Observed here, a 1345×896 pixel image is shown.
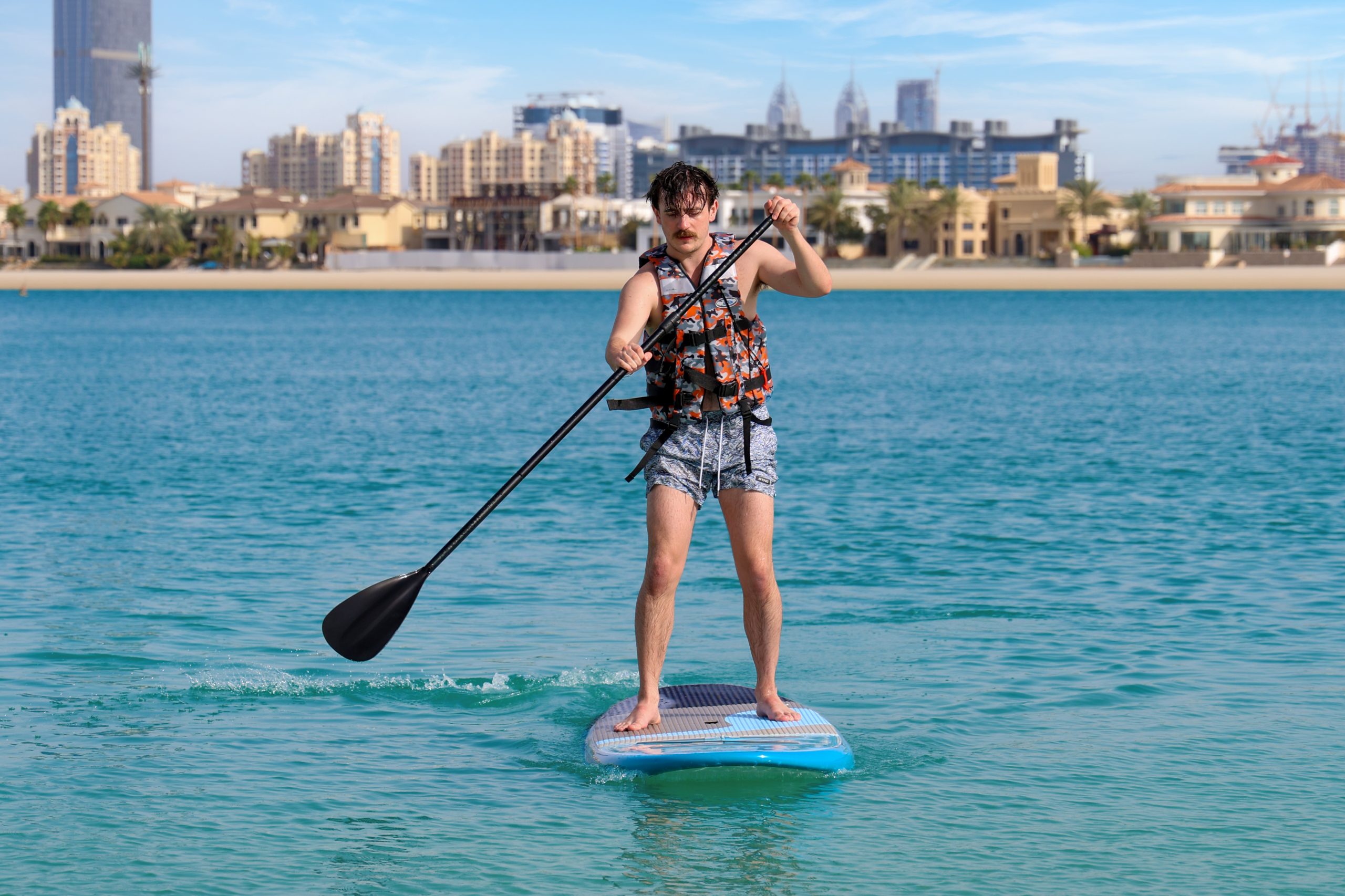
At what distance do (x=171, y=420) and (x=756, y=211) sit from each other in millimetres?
133002

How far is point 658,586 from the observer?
6.49 m

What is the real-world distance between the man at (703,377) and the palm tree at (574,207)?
500 ft

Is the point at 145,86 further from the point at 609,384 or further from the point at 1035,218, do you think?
the point at 609,384

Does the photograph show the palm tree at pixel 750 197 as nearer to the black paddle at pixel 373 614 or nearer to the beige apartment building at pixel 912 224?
the beige apartment building at pixel 912 224

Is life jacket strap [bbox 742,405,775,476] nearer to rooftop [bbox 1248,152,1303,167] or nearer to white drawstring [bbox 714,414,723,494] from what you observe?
white drawstring [bbox 714,414,723,494]

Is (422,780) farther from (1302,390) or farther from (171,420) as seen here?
(1302,390)

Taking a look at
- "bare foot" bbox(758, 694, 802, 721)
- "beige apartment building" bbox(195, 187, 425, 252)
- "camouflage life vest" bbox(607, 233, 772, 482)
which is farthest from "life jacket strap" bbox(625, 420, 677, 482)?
"beige apartment building" bbox(195, 187, 425, 252)

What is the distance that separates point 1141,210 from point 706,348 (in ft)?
467

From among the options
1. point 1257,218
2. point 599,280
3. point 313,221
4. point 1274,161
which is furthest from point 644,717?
point 313,221

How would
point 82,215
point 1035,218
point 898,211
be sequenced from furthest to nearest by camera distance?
point 82,215 → point 1035,218 → point 898,211

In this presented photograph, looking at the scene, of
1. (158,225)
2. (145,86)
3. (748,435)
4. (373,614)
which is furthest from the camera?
(145,86)

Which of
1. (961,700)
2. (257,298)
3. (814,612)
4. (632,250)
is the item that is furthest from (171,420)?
(632,250)

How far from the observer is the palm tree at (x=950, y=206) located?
143 metres

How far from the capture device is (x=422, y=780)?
6973mm
